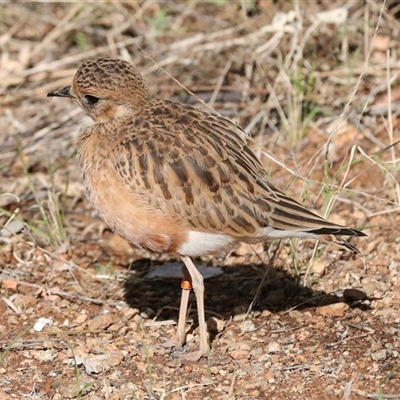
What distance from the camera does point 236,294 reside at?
6246mm

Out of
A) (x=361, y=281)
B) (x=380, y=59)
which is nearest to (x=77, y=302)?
(x=361, y=281)

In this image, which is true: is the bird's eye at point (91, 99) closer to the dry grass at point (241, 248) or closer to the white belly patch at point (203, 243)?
the dry grass at point (241, 248)

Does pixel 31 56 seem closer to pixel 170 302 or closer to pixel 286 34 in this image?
pixel 286 34

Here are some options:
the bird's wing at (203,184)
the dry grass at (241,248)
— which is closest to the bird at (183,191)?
the bird's wing at (203,184)

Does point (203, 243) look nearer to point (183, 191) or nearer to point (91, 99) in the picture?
point (183, 191)

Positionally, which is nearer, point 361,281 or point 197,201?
point 197,201

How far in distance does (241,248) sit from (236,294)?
582 millimetres

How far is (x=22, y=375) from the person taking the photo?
5332 mm

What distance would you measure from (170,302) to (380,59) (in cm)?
381

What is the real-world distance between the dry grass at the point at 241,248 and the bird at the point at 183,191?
47 centimetres

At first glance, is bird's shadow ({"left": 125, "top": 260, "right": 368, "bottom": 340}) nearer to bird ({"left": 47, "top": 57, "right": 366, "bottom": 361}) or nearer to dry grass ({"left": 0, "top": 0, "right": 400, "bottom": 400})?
dry grass ({"left": 0, "top": 0, "right": 400, "bottom": 400})

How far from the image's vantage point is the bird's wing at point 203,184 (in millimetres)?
5258

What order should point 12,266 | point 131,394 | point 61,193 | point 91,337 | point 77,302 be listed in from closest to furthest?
1. point 131,394
2. point 91,337
3. point 77,302
4. point 12,266
5. point 61,193

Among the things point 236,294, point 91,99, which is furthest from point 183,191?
point 236,294
